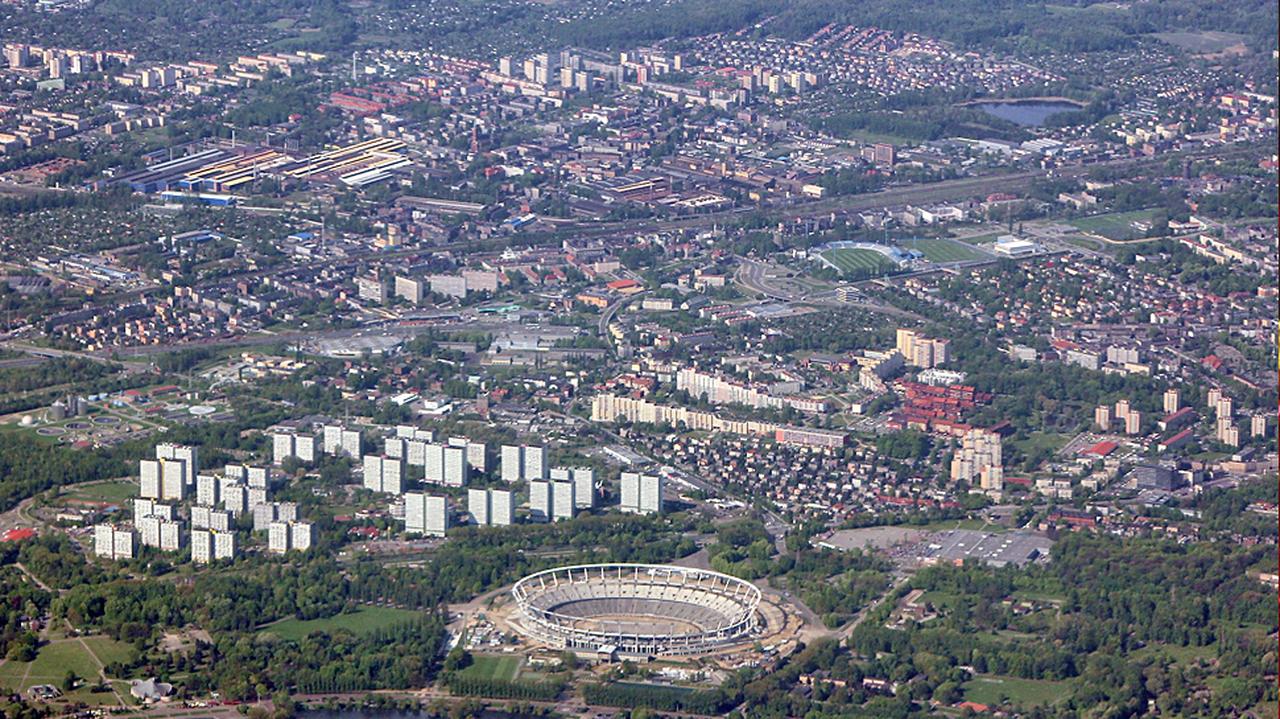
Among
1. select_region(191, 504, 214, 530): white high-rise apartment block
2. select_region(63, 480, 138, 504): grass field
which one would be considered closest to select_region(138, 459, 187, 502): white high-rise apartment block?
select_region(63, 480, 138, 504): grass field

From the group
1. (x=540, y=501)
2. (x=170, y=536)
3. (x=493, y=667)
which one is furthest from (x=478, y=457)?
(x=493, y=667)

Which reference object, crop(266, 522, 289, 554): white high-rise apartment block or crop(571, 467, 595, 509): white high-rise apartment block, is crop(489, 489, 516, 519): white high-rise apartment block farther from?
crop(266, 522, 289, 554): white high-rise apartment block

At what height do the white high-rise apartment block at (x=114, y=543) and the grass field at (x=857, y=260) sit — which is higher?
the white high-rise apartment block at (x=114, y=543)

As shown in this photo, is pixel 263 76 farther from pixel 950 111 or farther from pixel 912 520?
pixel 912 520

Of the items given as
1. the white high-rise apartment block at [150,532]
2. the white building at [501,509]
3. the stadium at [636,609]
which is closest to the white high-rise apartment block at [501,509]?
the white building at [501,509]

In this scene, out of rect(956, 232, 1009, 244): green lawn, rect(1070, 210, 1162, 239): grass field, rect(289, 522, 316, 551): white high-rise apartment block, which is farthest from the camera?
rect(1070, 210, 1162, 239): grass field

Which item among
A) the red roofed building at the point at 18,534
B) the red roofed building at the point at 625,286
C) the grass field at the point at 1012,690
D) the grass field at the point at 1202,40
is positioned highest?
the grass field at the point at 1012,690

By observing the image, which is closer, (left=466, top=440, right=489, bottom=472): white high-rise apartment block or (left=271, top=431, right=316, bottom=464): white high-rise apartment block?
(left=466, top=440, right=489, bottom=472): white high-rise apartment block

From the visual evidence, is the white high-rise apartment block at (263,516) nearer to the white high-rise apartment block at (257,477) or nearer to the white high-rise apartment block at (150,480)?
the white high-rise apartment block at (257,477)

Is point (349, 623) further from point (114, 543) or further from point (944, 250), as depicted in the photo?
point (944, 250)
